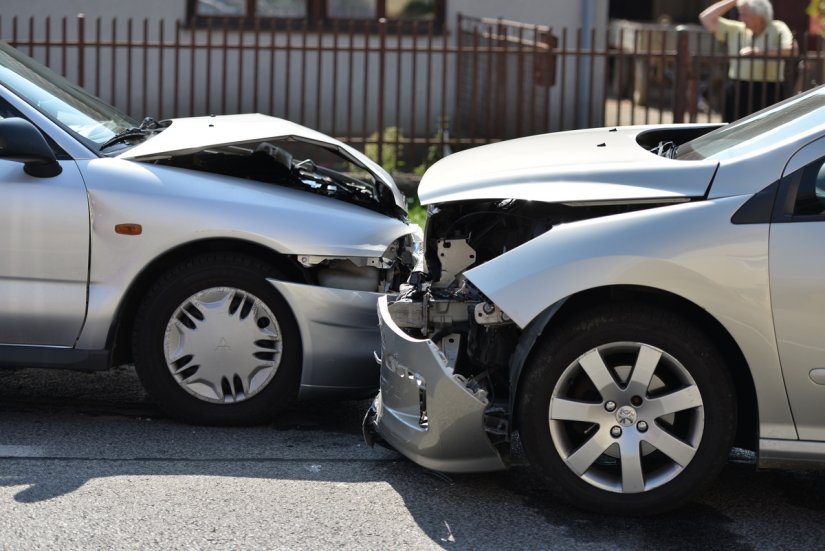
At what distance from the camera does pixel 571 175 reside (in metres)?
4.69

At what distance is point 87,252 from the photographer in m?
5.35

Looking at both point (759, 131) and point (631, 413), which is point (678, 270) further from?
point (759, 131)

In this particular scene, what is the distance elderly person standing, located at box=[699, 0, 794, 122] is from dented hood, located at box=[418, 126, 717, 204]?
19.7 ft

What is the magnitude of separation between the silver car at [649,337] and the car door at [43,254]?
157 cm

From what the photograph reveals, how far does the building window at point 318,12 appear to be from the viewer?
45.1 ft

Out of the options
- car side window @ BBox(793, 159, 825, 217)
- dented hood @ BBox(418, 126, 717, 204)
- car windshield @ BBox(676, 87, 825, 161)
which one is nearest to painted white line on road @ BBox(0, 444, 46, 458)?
dented hood @ BBox(418, 126, 717, 204)

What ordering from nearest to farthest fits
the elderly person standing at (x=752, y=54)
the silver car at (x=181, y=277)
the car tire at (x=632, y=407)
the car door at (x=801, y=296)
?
the car door at (x=801, y=296) < the car tire at (x=632, y=407) < the silver car at (x=181, y=277) < the elderly person standing at (x=752, y=54)

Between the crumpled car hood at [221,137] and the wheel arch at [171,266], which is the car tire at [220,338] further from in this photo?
the crumpled car hood at [221,137]

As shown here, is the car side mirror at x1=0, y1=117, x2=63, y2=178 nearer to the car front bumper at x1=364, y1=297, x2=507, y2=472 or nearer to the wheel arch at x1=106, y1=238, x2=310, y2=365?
the wheel arch at x1=106, y1=238, x2=310, y2=365

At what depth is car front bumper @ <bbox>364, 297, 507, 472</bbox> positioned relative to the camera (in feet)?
14.7

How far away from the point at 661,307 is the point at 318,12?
10.1 metres

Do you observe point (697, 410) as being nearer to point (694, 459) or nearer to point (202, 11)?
point (694, 459)

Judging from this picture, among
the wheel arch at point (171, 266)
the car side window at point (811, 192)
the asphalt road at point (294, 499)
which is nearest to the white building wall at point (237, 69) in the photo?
the wheel arch at point (171, 266)

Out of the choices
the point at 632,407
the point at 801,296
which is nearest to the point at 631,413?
the point at 632,407
